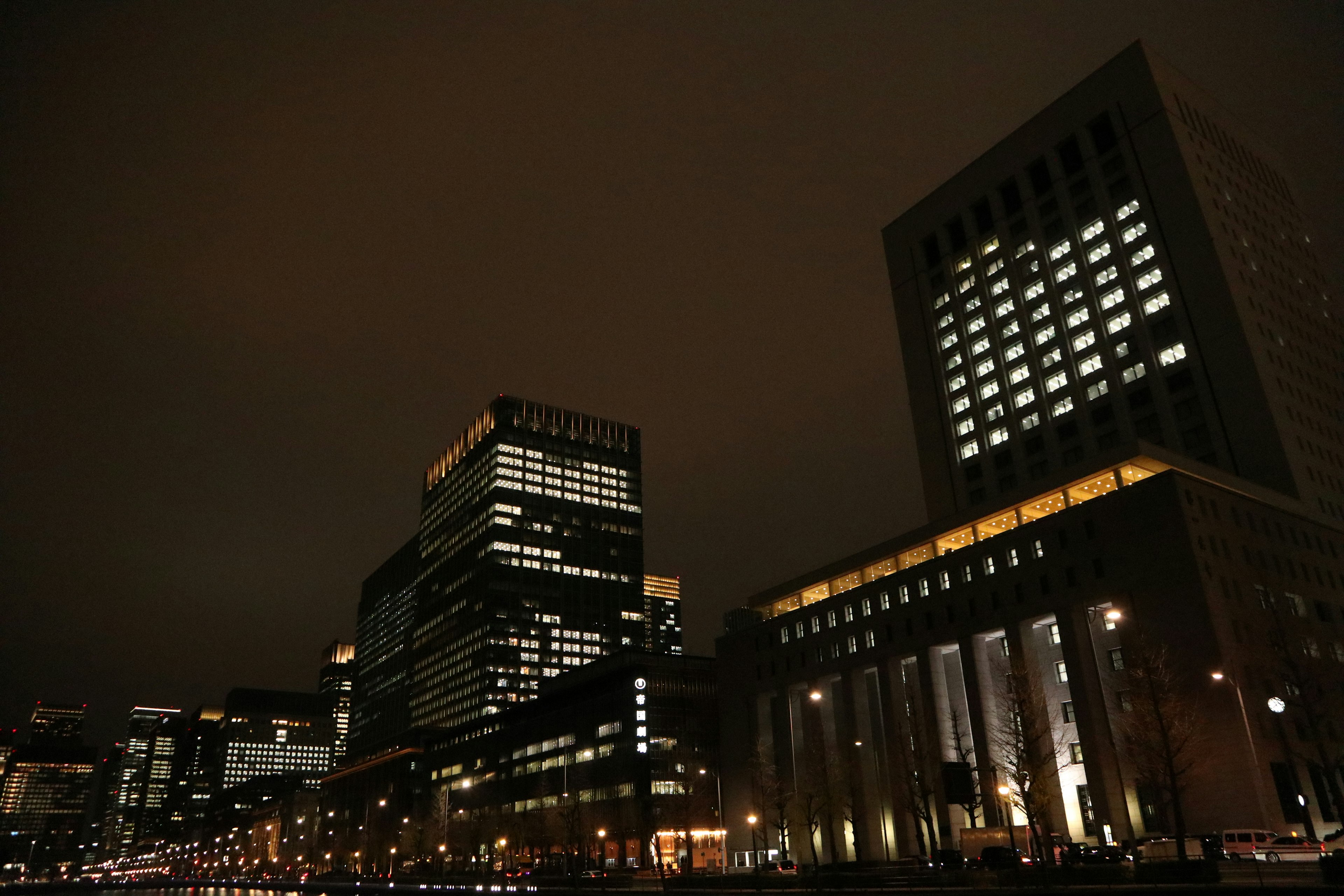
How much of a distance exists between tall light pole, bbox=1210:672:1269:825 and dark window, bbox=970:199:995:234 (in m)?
82.3

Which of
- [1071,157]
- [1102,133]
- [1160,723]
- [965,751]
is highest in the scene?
[1102,133]

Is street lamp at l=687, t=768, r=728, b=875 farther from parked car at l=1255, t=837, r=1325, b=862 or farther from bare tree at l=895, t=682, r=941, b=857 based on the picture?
parked car at l=1255, t=837, r=1325, b=862

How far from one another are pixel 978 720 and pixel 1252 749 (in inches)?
952

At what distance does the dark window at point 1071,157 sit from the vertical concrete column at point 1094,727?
227ft

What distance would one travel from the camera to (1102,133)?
4872 inches

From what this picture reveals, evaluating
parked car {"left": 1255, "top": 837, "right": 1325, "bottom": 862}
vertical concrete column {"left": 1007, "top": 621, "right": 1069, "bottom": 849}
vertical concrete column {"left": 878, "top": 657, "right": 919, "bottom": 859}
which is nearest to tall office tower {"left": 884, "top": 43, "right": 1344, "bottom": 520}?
Result: vertical concrete column {"left": 1007, "top": 621, "right": 1069, "bottom": 849}

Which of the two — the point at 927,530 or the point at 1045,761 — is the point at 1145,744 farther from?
the point at 927,530

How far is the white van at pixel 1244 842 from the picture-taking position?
171 ft

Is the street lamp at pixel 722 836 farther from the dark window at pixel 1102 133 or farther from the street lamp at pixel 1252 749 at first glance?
the dark window at pixel 1102 133

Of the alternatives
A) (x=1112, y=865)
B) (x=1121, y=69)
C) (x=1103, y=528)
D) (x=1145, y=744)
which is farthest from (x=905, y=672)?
(x=1121, y=69)

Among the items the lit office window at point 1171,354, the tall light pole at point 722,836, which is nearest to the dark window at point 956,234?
the lit office window at point 1171,354

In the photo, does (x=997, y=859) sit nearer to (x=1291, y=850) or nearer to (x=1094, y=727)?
(x=1291, y=850)

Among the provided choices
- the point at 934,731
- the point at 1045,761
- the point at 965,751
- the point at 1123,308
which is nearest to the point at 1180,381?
the point at 1123,308

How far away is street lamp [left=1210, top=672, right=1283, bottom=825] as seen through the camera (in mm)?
65812
